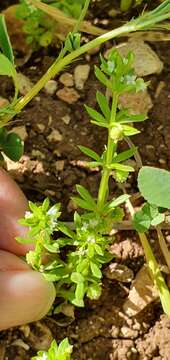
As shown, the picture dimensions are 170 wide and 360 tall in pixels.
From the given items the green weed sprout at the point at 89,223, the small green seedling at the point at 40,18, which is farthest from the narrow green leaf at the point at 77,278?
the small green seedling at the point at 40,18

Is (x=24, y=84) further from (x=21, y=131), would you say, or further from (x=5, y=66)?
(x=5, y=66)

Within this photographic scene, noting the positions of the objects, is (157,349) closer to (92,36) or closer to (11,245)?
(11,245)

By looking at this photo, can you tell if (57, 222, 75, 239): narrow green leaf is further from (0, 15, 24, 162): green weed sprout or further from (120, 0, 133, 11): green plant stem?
(120, 0, 133, 11): green plant stem

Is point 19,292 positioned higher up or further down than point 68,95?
further down

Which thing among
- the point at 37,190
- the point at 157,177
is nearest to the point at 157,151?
the point at 37,190

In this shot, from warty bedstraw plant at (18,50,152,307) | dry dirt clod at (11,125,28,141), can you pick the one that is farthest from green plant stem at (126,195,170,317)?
dry dirt clod at (11,125,28,141)

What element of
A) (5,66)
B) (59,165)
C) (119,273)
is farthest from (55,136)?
(5,66)
